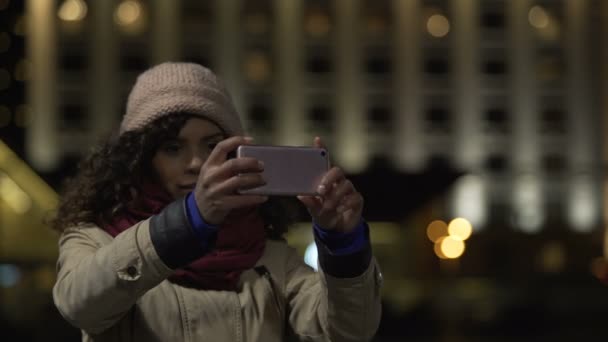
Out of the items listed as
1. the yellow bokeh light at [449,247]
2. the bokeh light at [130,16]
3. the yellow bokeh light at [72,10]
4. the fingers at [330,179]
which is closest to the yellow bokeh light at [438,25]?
the yellow bokeh light at [449,247]

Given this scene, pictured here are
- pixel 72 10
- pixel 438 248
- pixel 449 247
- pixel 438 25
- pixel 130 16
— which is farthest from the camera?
pixel 438 25

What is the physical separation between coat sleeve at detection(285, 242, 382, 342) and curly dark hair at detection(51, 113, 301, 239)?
0.44 m

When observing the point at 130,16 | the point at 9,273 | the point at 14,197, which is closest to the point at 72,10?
the point at 130,16

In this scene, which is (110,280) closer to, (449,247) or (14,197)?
(14,197)

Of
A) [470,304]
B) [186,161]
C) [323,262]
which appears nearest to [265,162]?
[323,262]

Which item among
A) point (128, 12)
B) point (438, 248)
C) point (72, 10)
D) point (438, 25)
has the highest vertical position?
point (72, 10)

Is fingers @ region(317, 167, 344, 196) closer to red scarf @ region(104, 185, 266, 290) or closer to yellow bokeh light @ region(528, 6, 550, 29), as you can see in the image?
red scarf @ region(104, 185, 266, 290)

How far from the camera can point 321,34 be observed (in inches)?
2405

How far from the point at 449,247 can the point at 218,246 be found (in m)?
51.8

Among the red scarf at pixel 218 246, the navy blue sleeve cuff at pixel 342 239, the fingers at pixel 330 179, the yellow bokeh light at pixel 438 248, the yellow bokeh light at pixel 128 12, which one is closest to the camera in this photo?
the fingers at pixel 330 179

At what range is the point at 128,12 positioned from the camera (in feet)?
201

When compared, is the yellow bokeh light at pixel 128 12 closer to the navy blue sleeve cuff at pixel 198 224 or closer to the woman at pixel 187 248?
the woman at pixel 187 248

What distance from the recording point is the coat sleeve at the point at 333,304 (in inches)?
89.2

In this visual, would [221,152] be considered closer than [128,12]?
Yes
